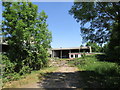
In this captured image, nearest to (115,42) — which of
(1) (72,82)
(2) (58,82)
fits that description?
(1) (72,82)

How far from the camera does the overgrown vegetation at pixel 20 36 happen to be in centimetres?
803

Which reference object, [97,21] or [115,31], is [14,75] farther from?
[97,21]

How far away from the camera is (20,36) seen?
27.1ft

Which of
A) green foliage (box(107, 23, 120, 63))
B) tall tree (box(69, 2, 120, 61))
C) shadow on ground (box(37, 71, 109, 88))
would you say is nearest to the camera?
green foliage (box(107, 23, 120, 63))

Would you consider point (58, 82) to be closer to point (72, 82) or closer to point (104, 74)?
point (72, 82)

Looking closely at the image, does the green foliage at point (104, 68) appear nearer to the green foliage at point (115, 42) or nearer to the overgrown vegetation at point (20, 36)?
the green foliage at point (115, 42)

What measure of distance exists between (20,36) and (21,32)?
1.21 ft

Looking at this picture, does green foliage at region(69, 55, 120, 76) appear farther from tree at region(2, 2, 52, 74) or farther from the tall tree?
tree at region(2, 2, 52, 74)

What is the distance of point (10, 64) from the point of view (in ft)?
25.8

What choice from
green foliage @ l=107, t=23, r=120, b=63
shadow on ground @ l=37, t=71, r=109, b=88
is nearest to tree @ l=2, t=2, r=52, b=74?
shadow on ground @ l=37, t=71, r=109, b=88

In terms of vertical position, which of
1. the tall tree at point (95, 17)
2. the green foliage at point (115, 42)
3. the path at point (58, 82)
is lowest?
the path at point (58, 82)

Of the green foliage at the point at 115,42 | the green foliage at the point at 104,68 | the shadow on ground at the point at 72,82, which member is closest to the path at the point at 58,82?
the shadow on ground at the point at 72,82

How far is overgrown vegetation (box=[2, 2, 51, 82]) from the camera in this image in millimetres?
8031

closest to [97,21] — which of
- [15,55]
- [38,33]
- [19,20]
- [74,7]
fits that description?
[74,7]
